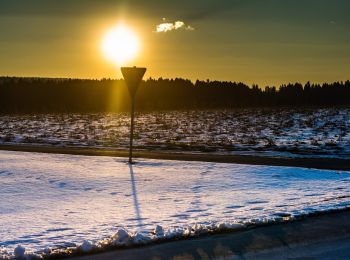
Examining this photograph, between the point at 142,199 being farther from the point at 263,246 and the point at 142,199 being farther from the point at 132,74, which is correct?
the point at 132,74

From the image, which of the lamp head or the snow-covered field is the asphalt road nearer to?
the snow-covered field

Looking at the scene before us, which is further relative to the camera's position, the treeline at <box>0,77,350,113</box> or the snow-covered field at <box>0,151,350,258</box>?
the treeline at <box>0,77,350,113</box>

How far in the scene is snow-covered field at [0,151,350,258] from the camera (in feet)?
24.0

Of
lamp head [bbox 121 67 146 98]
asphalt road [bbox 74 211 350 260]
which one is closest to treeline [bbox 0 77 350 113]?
lamp head [bbox 121 67 146 98]

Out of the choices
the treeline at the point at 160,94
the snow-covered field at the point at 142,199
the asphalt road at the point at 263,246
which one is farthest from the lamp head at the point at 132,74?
the treeline at the point at 160,94

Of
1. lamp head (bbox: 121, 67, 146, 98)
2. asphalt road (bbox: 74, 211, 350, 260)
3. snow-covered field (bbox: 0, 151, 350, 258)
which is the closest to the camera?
asphalt road (bbox: 74, 211, 350, 260)

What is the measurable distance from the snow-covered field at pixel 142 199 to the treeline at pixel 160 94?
94486 millimetres

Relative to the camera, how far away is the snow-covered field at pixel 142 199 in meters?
7.30

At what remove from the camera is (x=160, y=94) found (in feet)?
434

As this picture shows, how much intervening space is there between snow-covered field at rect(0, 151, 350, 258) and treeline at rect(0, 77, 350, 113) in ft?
310

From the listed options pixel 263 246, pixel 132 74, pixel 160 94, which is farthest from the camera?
pixel 160 94

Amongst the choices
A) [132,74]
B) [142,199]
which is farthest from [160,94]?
[142,199]

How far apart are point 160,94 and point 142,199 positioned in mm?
122371

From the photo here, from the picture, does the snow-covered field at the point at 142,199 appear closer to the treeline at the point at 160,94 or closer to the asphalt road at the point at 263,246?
the asphalt road at the point at 263,246
